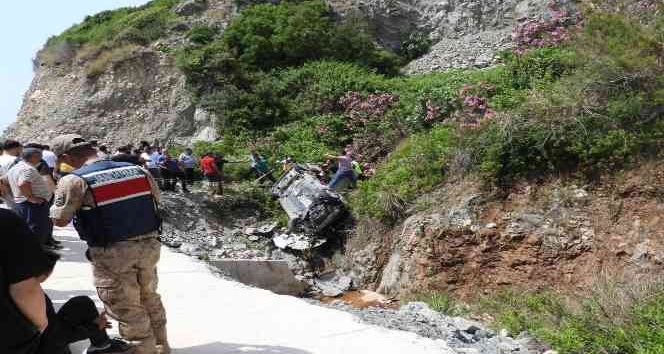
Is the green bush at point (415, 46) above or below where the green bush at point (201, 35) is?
below

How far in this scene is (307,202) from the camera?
37.2 ft

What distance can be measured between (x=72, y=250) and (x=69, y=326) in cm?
600

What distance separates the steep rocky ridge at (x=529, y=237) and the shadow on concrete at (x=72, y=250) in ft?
16.3

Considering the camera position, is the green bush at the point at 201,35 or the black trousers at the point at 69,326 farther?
the green bush at the point at 201,35

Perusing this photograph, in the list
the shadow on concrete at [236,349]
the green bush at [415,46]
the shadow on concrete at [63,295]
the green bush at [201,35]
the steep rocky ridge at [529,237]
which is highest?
the green bush at [201,35]

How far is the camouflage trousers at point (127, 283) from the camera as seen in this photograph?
3551 millimetres

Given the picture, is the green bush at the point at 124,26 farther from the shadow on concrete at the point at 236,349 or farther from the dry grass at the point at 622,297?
the dry grass at the point at 622,297

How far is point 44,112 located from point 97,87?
286 centimetres

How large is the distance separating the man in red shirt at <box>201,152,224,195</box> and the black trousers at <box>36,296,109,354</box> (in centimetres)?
1092

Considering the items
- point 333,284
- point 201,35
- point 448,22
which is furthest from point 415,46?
point 333,284

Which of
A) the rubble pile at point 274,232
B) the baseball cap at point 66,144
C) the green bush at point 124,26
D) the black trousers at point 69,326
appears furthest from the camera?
the green bush at point 124,26

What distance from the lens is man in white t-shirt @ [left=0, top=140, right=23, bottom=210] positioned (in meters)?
6.11

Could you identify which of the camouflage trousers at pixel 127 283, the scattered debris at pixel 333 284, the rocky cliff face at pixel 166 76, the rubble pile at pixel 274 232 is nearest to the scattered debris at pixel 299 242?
the rubble pile at pixel 274 232

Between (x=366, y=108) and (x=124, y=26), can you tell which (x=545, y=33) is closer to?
(x=366, y=108)
